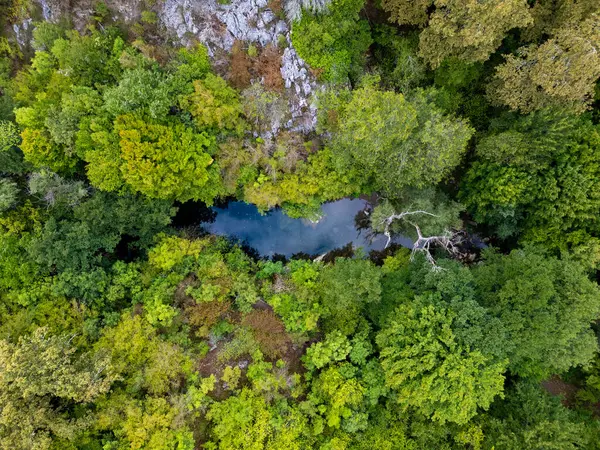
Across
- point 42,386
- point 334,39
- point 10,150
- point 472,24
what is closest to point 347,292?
point 334,39

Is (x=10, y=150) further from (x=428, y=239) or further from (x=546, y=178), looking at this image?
(x=546, y=178)

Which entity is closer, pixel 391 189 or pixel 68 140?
pixel 68 140

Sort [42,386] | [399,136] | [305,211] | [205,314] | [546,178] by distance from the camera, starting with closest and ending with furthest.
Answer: [42,386] < [399,136] < [546,178] < [205,314] < [305,211]

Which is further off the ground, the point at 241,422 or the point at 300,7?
the point at 300,7

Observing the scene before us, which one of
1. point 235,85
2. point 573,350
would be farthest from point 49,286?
point 573,350

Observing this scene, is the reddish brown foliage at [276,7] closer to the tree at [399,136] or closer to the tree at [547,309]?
the tree at [399,136]

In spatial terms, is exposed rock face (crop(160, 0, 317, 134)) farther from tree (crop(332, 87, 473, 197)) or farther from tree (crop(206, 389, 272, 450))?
tree (crop(206, 389, 272, 450))

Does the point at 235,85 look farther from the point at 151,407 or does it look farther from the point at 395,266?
the point at 151,407

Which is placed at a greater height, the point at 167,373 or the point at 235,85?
the point at 235,85
